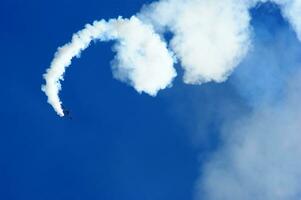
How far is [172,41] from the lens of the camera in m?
28.5

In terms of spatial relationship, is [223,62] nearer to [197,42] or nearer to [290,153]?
[197,42]

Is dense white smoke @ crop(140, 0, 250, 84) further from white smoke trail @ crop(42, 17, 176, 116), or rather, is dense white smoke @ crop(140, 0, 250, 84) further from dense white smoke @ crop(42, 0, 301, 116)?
white smoke trail @ crop(42, 17, 176, 116)

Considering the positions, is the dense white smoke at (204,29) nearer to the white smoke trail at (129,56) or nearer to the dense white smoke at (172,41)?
the dense white smoke at (172,41)

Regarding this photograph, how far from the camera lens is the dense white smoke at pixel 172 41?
28.4m

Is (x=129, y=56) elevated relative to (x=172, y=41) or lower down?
lower down

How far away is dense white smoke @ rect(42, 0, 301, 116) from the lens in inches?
1119

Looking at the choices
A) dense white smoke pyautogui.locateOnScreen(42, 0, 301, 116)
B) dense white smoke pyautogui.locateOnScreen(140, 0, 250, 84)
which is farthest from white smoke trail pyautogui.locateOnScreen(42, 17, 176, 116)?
dense white smoke pyautogui.locateOnScreen(140, 0, 250, 84)

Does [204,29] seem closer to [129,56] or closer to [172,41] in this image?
[172,41]

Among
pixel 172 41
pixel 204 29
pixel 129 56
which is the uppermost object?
pixel 204 29

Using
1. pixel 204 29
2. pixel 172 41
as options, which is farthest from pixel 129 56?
pixel 204 29

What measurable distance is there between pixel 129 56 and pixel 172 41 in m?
1.71

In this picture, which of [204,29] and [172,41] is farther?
[204,29]

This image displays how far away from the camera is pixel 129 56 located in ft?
93.9

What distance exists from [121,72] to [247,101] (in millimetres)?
5046
